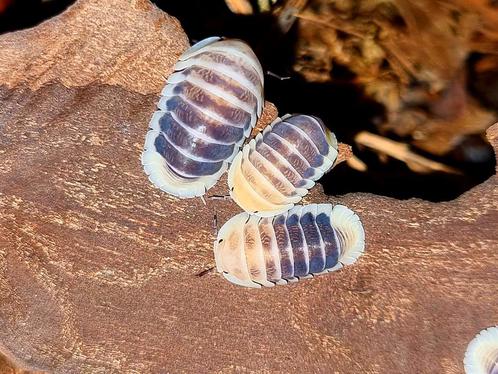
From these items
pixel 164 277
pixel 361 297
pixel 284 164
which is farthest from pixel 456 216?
pixel 164 277

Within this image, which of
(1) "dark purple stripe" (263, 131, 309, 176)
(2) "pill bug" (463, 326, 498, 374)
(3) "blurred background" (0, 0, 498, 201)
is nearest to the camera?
(2) "pill bug" (463, 326, 498, 374)

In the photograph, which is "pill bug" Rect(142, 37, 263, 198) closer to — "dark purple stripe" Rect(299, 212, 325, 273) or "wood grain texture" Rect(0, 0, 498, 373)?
"wood grain texture" Rect(0, 0, 498, 373)

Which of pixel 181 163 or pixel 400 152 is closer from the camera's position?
pixel 181 163

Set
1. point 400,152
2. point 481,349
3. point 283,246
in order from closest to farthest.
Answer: point 481,349, point 283,246, point 400,152

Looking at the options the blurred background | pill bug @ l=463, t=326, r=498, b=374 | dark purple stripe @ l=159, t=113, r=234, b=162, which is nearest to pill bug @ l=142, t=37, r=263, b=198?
dark purple stripe @ l=159, t=113, r=234, b=162

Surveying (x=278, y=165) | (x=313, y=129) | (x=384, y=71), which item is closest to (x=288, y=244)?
(x=278, y=165)

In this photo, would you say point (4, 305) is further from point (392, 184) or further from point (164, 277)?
point (392, 184)

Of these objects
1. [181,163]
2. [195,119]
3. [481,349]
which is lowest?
[481,349]

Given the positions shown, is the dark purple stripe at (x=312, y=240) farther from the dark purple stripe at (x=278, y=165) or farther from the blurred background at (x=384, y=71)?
the blurred background at (x=384, y=71)

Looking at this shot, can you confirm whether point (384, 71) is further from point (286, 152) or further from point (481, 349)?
point (481, 349)
